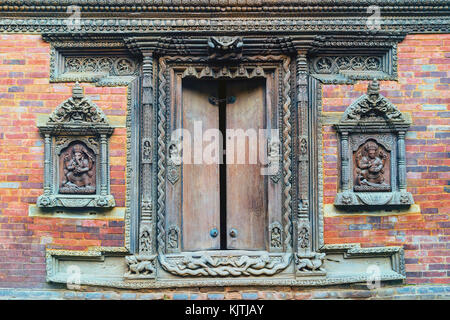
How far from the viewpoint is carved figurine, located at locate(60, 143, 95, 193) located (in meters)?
4.16

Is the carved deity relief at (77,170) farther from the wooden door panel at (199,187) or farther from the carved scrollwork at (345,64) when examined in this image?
the carved scrollwork at (345,64)

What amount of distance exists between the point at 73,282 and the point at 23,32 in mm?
2755

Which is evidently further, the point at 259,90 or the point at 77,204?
the point at 259,90

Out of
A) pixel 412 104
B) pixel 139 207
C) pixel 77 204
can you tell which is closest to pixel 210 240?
pixel 139 207

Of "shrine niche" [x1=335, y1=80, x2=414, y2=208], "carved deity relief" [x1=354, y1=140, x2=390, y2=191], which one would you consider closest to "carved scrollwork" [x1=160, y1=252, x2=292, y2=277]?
"shrine niche" [x1=335, y1=80, x2=414, y2=208]

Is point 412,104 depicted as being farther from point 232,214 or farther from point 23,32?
point 23,32

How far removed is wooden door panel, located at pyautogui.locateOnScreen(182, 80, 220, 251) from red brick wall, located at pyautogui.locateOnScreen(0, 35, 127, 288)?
0.68m

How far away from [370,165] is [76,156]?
125 inches

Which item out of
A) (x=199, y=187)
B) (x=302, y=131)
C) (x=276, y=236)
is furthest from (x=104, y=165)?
(x=302, y=131)

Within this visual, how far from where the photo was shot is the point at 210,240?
14.3 feet

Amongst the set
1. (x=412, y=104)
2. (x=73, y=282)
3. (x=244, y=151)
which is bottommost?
(x=73, y=282)

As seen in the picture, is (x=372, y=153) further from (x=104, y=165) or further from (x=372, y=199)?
(x=104, y=165)

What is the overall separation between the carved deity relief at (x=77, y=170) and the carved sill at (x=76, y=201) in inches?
3.3

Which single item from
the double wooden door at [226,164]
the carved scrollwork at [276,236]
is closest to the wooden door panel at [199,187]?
the double wooden door at [226,164]
